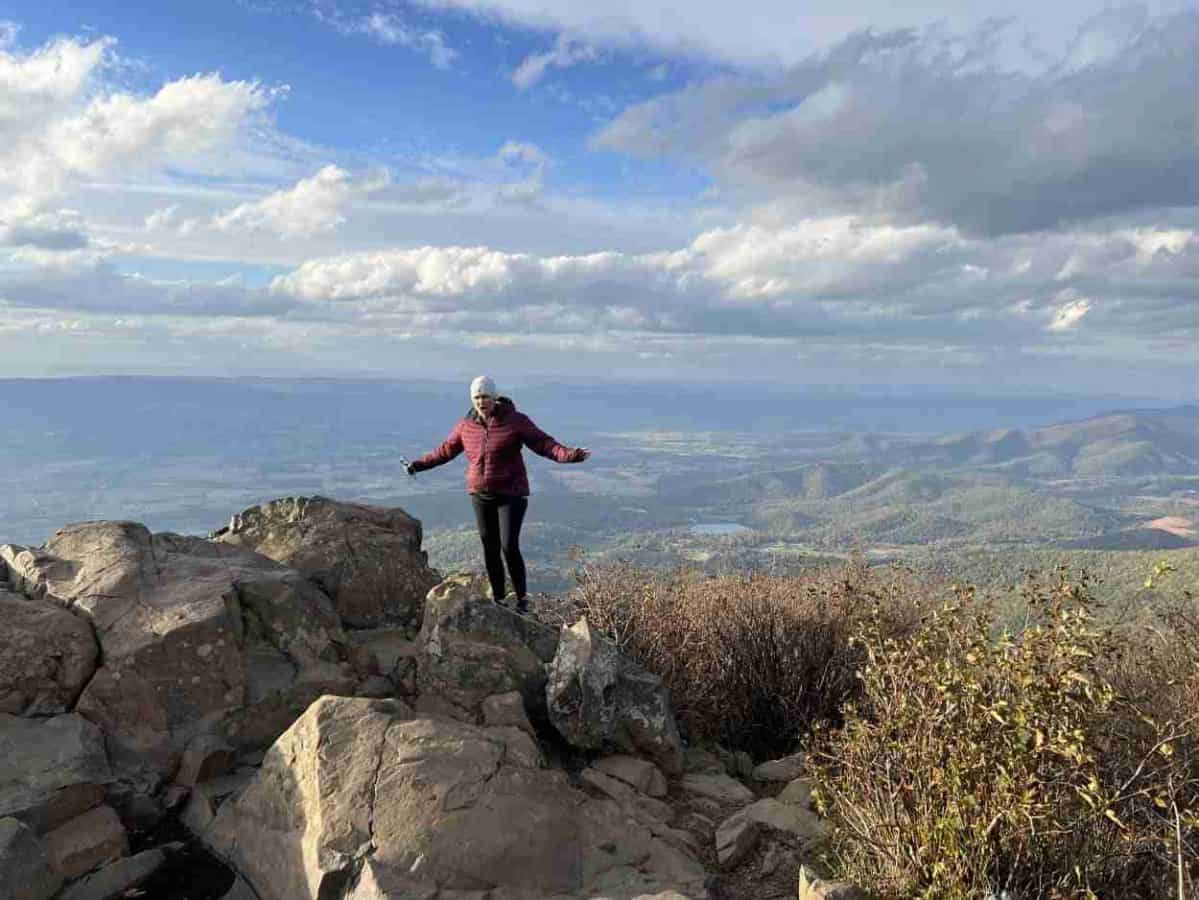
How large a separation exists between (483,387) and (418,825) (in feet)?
17.6

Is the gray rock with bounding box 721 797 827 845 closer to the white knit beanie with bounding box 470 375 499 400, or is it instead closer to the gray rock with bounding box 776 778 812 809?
the gray rock with bounding box 776 778 812 809

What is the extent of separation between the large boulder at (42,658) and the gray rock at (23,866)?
163 centimetres

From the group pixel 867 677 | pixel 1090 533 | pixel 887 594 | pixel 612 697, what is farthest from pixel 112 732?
pixel 1090 533

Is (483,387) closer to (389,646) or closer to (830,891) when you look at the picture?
(389,646)

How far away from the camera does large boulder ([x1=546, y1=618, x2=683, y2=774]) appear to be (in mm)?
7734

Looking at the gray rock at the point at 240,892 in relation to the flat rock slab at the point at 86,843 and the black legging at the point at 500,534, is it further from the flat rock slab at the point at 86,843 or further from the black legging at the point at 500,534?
the black legging at the point at 500,534

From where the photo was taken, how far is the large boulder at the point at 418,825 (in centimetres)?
546

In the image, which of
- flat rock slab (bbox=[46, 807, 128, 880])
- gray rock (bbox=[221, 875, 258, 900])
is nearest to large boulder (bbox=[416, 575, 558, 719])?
gray rock (bbox=[221, 875, 258, 900])

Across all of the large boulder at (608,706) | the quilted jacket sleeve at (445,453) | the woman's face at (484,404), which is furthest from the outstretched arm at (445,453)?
the large boulder at (608,706)

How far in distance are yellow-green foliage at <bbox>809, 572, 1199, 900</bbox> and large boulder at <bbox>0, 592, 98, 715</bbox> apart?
21.6ft

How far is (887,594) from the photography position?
10.1m

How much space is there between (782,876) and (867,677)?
69.4 inches

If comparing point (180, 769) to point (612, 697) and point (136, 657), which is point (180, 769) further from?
point (612, 697)

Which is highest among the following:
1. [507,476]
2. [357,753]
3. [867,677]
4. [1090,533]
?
[507,476]
